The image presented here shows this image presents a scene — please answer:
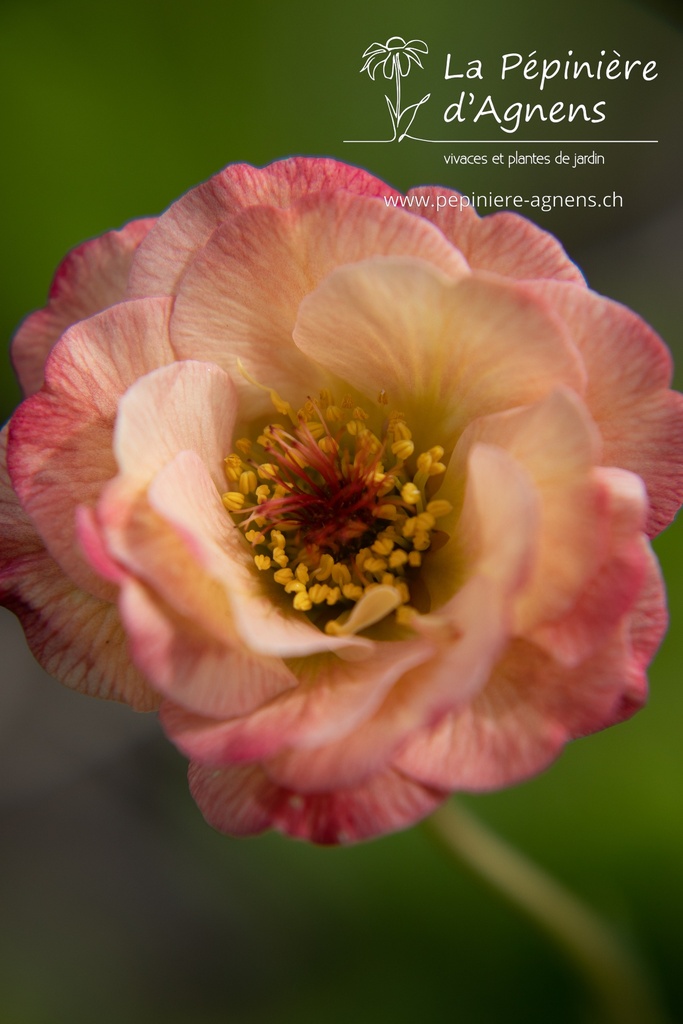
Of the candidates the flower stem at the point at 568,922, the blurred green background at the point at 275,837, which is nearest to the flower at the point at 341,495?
the flower stem at the point at 568,922

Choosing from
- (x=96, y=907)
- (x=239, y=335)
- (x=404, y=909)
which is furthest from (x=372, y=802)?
(x=96, y=907)

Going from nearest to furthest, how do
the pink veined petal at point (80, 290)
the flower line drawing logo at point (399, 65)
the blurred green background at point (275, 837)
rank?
the pink veined petal at point (80, 290) < the flower line drawing logo at point (399, 65) < the blurred green background at point (275, 837)

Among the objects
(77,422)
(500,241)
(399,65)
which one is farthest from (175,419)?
(399,65)

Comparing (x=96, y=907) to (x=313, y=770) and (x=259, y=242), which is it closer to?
(x=313, y=770)

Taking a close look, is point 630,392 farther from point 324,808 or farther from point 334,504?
point 324,808

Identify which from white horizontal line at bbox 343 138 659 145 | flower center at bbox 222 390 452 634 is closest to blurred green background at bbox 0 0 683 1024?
white horizontal line at bbox 343 138 659 145

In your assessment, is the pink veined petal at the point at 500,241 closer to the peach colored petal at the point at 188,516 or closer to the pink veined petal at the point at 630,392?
the pink veined petal at the point at 630,392
